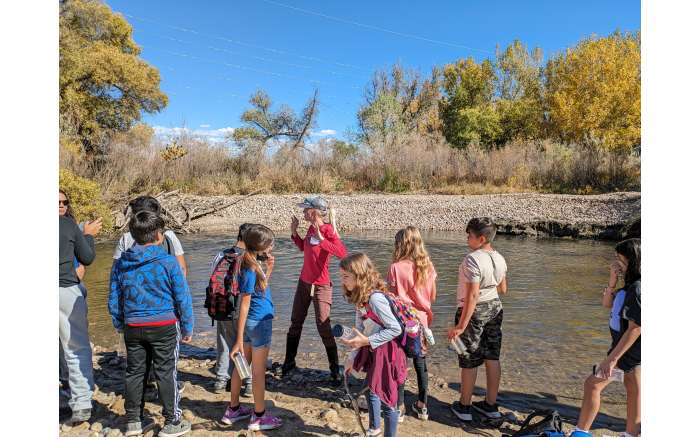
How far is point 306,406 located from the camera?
183 inches

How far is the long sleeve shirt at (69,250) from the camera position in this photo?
399 cm

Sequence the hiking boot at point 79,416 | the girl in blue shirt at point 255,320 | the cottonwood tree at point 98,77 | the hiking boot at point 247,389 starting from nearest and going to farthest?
the girl in blue shirt at point 255,320
the hiking boot at point 79,416
the hiking boot at point 247,389
the cottonwood tree at point 98,77

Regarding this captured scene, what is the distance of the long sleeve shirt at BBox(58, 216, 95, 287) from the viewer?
3.99 m

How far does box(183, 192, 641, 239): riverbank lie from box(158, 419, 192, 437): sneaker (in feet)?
53.3

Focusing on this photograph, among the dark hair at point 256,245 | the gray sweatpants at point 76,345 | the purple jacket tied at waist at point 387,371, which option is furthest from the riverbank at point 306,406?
the dark hair at point 256,245

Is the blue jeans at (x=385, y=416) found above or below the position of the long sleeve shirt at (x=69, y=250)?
below

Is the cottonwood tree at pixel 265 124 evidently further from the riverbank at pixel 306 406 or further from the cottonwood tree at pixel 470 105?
the riverbank at pixel 306 406

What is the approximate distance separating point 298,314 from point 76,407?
213 cm

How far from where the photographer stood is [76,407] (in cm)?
415

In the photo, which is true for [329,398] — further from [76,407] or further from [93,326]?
[93,326]

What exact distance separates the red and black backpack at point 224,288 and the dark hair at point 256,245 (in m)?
0.12

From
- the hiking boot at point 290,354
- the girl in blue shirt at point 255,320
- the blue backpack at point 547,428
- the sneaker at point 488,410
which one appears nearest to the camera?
the blue backpack at point 547,428

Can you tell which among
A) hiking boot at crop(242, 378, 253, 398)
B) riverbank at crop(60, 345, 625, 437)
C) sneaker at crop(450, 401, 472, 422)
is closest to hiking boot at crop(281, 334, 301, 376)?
riverbank at crop(60, 345, 625, 437)

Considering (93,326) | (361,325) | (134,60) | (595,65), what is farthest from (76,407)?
(595,65)
